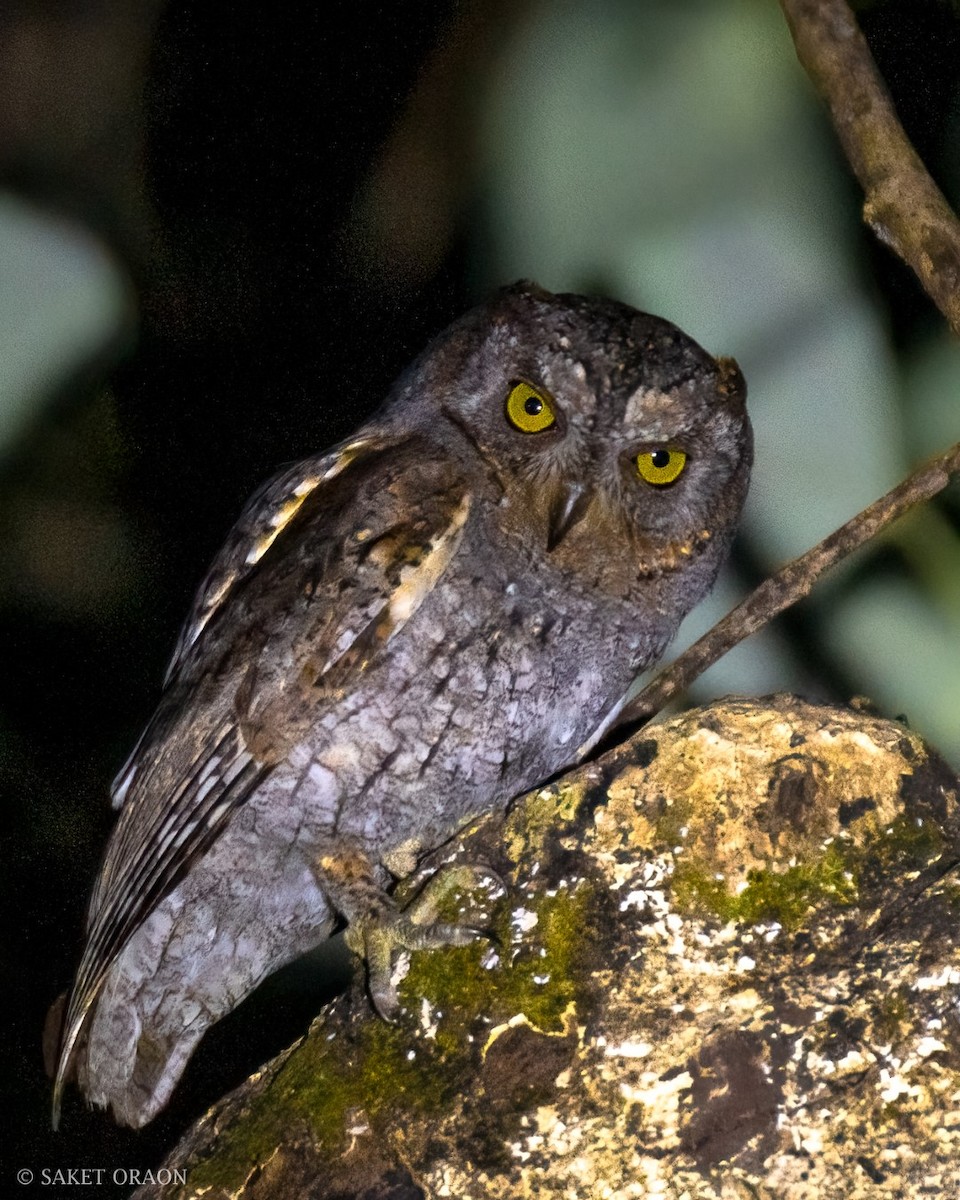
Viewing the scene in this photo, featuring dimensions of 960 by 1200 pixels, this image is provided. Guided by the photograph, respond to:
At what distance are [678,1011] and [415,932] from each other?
31 centimetres

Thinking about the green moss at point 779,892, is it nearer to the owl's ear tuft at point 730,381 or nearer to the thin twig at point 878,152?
the owl's ear tuft at point 730,381

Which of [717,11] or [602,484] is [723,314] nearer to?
[717,11]

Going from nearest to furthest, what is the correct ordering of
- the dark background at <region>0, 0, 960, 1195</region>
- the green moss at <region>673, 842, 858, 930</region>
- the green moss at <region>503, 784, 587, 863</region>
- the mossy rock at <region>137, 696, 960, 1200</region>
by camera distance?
the mossy rock at <region>137, 696, 960, 1200</region> → the green moss at <region>673, 842, 858, 930</region> → the green moss at <region>503, 784, 587, 863</region> → the dark background at <region>0, 0, 960, 1195</region>

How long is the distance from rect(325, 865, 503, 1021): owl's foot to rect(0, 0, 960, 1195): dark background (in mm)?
809

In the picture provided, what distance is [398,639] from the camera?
4.48 ft

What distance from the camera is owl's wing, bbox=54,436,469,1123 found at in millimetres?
1335

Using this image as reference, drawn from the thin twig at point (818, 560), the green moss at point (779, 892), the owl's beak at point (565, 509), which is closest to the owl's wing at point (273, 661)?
the owl's beak at point (565, 509)

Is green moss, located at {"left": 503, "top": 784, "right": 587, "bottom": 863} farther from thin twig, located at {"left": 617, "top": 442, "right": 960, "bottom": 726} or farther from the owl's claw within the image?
thin twig, located at {"left": 617, "top": 442, "right": 960, "bottom": 726}

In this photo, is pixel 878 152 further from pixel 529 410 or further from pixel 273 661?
pixel 273 661

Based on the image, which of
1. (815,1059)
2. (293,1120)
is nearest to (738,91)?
(815,1059)

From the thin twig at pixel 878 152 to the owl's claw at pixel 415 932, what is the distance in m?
1.01

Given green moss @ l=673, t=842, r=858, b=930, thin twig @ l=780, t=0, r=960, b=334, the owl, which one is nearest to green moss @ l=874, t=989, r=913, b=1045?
green moss @ l=673, t=842, r=858, b=930

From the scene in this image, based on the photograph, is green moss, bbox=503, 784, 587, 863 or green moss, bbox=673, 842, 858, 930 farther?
green moss, bbox=503, 784, 587, 863

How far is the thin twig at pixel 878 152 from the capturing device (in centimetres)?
146
